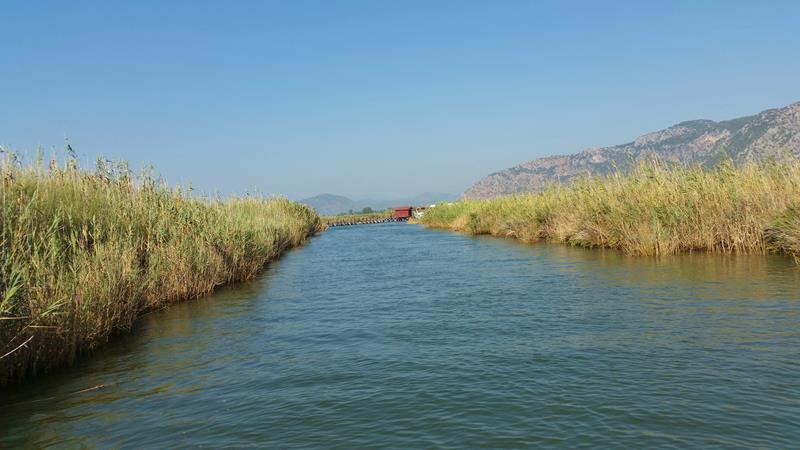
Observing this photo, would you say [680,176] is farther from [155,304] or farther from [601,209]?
[155,304]

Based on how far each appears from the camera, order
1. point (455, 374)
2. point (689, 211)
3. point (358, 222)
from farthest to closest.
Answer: point (358, 222), point (689, 211), point (455, 374)

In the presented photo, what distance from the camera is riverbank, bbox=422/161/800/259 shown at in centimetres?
1570

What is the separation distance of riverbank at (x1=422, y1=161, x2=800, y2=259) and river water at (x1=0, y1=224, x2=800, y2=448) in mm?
3993

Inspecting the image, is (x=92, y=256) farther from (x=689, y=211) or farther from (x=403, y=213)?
(x=403, y=213)

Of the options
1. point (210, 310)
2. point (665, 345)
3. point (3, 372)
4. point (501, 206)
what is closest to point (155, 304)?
point (210, 310)

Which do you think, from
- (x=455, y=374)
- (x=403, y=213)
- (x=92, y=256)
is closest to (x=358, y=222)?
(x=403, y=213)

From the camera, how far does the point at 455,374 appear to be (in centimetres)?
693

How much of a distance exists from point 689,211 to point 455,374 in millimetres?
14187

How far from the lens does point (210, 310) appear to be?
1224cm

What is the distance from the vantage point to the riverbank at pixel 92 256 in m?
7.08

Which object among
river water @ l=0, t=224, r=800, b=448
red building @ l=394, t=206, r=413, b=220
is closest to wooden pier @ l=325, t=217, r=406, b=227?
red building @ l=394, t=206, r=413, b=220

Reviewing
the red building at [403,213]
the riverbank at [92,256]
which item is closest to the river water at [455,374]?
the riverbank at [92,256]

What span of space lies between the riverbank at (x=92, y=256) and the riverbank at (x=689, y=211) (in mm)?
13576

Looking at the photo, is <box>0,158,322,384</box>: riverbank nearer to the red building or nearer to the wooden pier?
the wooden pier
